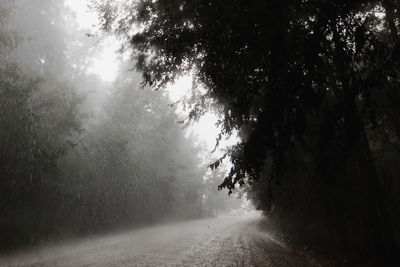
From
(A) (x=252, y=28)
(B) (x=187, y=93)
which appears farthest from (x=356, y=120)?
(B) (x=187, y=93)

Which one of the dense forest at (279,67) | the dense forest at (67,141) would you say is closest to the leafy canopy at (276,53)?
the dense forest at (279,67)

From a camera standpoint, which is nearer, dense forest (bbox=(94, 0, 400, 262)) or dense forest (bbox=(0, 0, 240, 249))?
dense forest (bbox=(94, 0, 400, 262))

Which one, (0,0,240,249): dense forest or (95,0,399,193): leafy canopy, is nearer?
(95,0,399,193): leafy canopy

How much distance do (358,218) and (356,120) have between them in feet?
24.5

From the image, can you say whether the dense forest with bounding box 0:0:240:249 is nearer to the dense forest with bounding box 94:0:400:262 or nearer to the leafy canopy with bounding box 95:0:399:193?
the dense forest with bounding box 94:0:400:262

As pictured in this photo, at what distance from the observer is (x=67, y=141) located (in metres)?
14.6

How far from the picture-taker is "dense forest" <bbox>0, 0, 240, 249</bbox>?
490 inches

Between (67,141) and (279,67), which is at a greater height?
(67,141)

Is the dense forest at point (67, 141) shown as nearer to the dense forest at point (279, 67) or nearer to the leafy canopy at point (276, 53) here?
the dense forest at point (279, 67)

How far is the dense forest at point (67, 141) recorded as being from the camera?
12.5 meters

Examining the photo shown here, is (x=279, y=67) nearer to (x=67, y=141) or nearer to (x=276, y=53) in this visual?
(x=276, y=53)

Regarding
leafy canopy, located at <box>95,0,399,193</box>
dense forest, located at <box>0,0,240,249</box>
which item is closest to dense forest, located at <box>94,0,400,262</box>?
leafy canopy, located at <box>95,0,399,193</box>

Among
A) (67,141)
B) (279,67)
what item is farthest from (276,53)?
(67,141)

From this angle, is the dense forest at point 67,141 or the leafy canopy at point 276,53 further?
the dense forest at point 67,141
